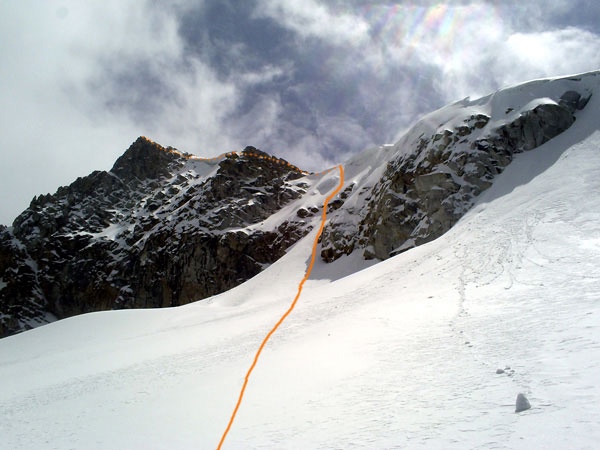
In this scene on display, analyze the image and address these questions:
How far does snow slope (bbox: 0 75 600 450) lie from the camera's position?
4.49m

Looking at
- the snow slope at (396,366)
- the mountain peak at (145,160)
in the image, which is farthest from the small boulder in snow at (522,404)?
the mountain peak at (145,160)

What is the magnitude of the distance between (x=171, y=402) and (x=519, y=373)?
815 cm

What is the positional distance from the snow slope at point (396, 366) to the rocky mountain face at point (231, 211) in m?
12.8

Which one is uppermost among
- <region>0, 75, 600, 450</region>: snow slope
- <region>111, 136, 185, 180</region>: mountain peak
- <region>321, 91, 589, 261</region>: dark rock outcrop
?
<region>111, 136, 185, 180</region>: mountain peak

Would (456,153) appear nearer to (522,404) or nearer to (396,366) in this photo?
(396,366)

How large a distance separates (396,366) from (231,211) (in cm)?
7637

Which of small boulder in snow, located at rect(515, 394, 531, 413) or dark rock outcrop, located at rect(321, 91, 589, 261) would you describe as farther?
dark rock outcrop, located at rect(321, 91, 589, 261)

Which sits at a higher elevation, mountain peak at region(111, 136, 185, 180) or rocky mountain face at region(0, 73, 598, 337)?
mountain peak at region(111, 136, 185, 180)

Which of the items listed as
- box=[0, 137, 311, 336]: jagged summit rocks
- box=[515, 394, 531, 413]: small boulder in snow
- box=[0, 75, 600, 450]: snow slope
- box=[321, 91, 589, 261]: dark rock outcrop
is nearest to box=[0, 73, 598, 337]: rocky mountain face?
box=[321, 91, 589, 261]: dark rock outcrop

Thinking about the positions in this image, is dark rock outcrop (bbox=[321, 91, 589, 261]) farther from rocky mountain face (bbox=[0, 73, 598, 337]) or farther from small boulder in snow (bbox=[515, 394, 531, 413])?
small boulder in snow (bbox=[515, 394, 531, 413])

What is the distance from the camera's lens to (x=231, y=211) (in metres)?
81.2

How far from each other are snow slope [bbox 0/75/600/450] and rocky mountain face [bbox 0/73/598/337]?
502 inches

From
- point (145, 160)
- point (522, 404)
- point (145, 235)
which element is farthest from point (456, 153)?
point (145, 160)

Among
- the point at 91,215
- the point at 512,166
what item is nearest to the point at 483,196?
the point at 512,166
